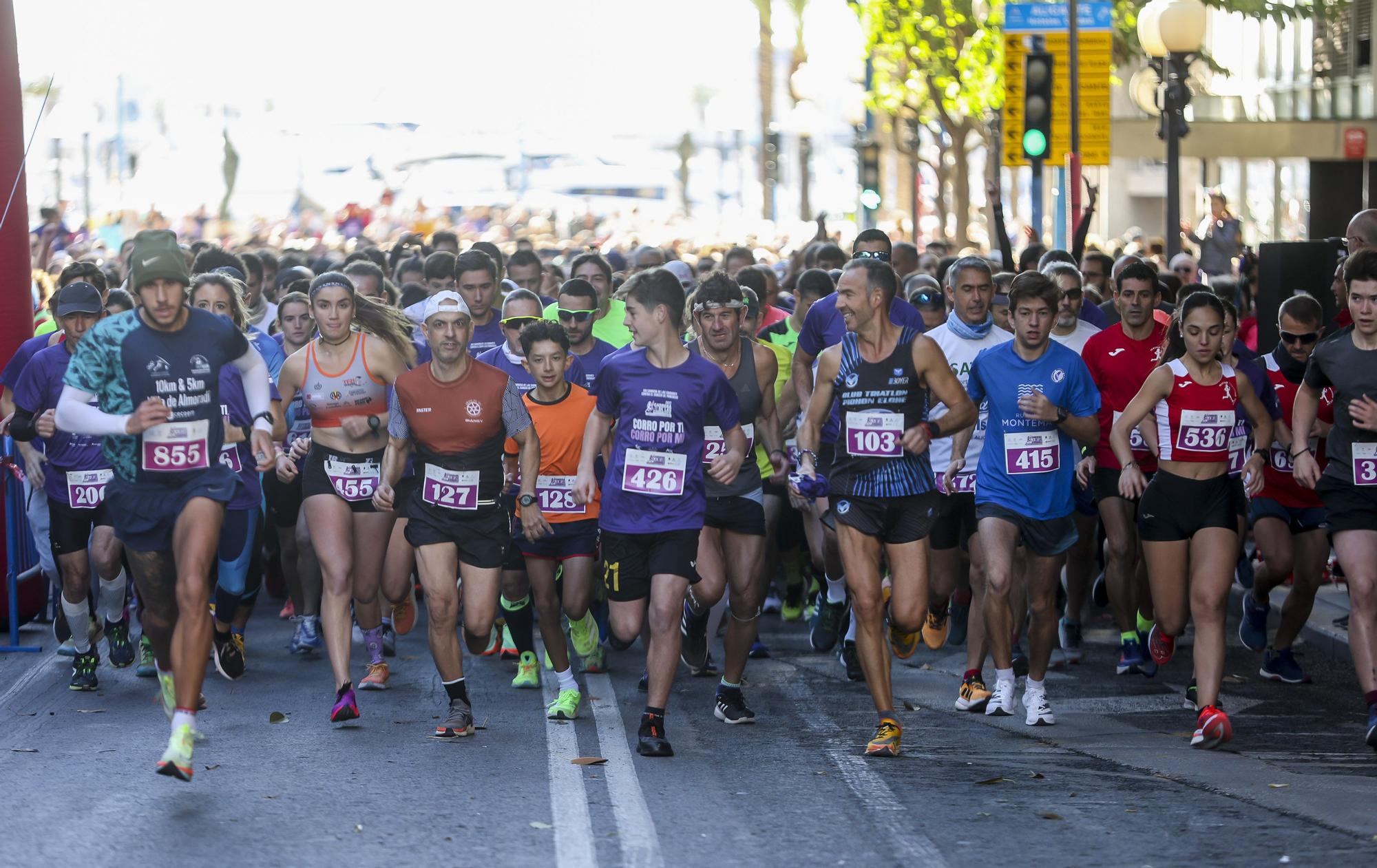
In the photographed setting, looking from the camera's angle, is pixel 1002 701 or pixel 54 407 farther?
pixel 54 407

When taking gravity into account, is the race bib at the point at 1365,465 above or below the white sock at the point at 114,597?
above

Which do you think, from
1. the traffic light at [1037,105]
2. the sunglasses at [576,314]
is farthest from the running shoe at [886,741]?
the traffic light at [1037,105]

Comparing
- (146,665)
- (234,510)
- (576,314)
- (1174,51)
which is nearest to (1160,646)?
(576,314)

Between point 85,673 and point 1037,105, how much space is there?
1028 cm

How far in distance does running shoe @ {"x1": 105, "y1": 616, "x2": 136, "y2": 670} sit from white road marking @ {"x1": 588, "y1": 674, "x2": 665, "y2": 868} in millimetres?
2454

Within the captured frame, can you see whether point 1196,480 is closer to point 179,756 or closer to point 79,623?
point 179,756

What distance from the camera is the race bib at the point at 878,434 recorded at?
831 cm

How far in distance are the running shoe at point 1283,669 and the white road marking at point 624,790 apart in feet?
11.2

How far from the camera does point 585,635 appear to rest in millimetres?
9680

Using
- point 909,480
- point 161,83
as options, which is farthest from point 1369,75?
point 161,83

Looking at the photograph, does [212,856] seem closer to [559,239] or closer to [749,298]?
[749,298]

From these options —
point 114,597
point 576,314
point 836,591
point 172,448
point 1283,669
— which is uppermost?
point 576,314

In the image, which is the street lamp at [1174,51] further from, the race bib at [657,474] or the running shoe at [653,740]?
the running shoe at [653,740]

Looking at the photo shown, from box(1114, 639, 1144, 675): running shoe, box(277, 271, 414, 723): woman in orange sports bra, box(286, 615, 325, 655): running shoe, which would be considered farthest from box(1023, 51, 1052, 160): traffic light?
box(277, 271, 414, 723): woman in orange sports bra
